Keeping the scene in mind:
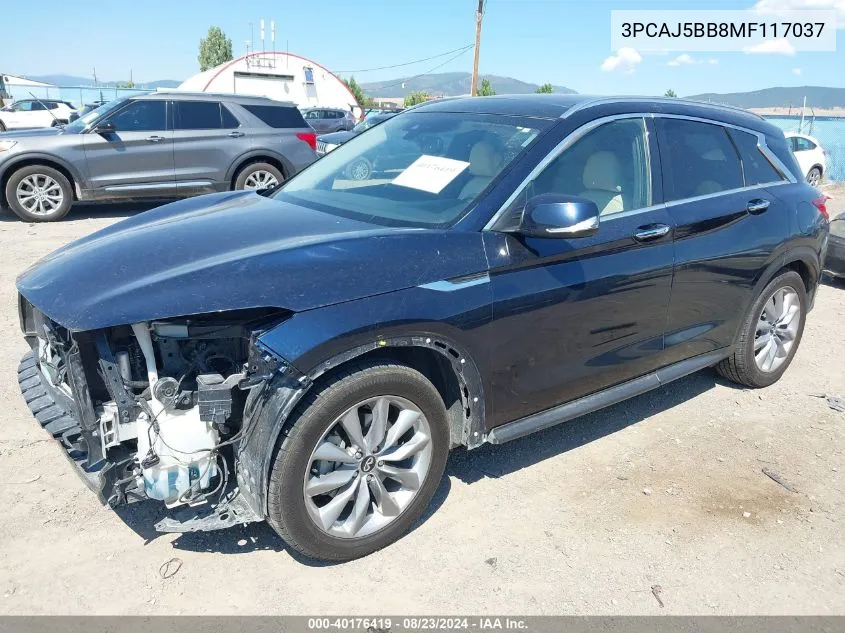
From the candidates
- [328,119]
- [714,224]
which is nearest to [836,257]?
[714,224]

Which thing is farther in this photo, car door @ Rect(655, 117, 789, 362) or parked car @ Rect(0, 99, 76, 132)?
parked car @ Rect(0, 99, 76, 132)

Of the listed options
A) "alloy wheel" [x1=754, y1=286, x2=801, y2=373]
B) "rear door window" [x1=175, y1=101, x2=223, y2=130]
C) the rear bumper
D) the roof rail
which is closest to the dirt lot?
"alloy wheel" [x1=754, y1=286, x2=801, y2=373]

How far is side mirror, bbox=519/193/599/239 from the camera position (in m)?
2.87

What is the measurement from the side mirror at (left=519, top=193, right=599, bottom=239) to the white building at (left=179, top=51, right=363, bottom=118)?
39.3 metres

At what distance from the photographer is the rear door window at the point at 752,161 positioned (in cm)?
429

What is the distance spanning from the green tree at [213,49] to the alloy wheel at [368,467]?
9429 cm

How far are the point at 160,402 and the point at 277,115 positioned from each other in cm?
915

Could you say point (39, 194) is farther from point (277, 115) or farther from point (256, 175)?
point (277, 115)

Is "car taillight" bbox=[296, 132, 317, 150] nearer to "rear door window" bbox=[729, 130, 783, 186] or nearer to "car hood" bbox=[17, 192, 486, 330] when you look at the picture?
"rear door window" bbox=[729, 130, 783, 186]

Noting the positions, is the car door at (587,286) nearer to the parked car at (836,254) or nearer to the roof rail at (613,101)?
the roof rail at (613,101)

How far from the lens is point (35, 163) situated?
9.52 meters

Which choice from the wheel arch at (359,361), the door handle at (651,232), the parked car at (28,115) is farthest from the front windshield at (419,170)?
the parked car at (28,115)

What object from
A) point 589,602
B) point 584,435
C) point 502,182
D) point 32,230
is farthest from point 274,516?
point 32,230

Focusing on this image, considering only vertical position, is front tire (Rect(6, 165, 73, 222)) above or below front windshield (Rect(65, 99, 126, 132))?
below
